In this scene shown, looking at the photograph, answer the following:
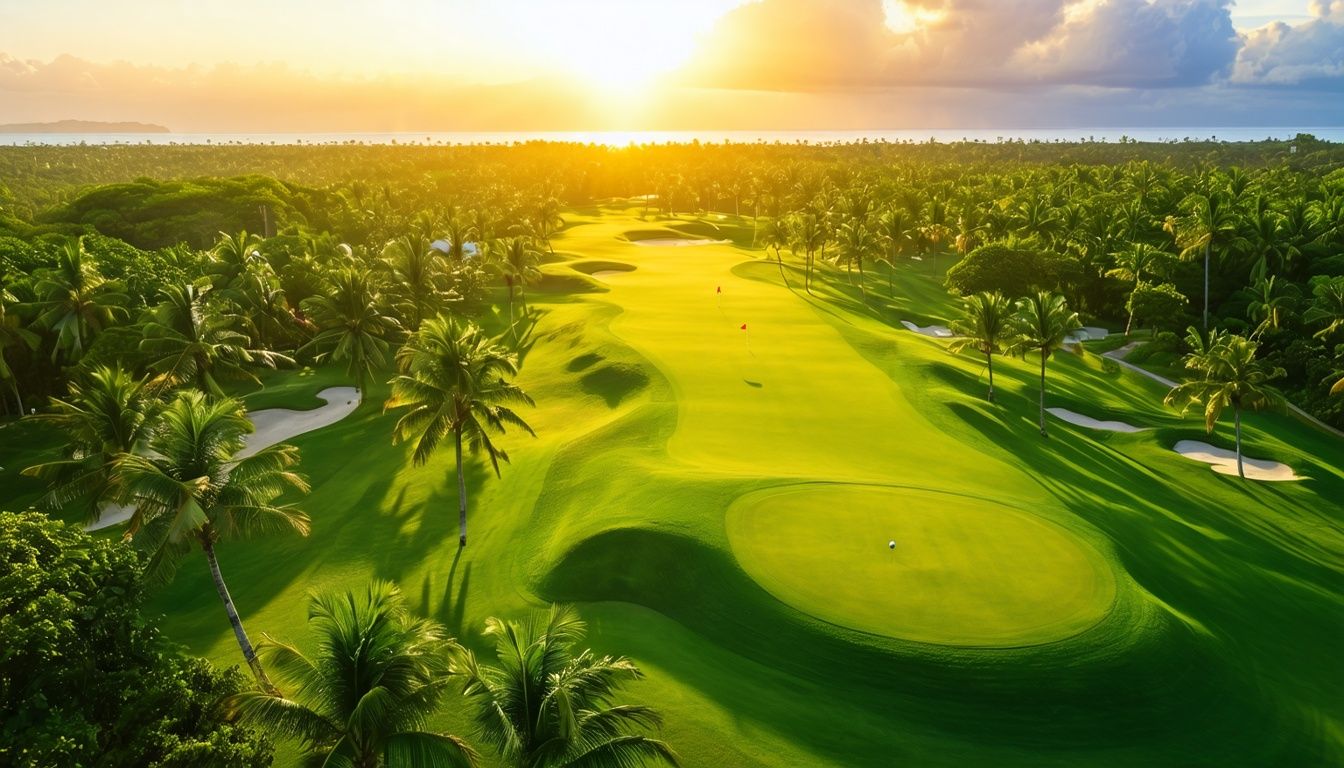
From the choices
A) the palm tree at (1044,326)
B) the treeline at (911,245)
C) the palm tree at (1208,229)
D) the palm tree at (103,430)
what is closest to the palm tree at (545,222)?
the treeline at (911,245)

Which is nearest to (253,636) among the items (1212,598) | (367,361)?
(367,361)

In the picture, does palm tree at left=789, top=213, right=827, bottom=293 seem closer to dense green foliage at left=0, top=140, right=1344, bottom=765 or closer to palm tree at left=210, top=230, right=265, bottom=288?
dense green foliage at left=0, top=140, right=1344, bottom=765

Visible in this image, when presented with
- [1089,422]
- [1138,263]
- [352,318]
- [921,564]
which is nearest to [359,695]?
[921,564]

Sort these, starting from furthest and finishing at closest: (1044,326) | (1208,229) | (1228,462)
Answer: (1208,229) < (1228,462) < (1044,326)

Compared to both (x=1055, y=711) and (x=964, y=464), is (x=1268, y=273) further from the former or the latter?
(x=1055, y=711)

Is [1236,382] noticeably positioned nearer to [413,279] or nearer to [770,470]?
[770,470]

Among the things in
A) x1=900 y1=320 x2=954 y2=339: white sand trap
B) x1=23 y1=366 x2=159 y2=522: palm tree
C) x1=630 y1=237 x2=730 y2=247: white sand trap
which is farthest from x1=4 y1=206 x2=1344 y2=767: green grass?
x1=630 y1=237 x2=730 y2=247: white sand trap

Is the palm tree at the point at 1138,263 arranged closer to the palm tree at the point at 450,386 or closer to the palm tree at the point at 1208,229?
the palm tree at the point at 1208,229
